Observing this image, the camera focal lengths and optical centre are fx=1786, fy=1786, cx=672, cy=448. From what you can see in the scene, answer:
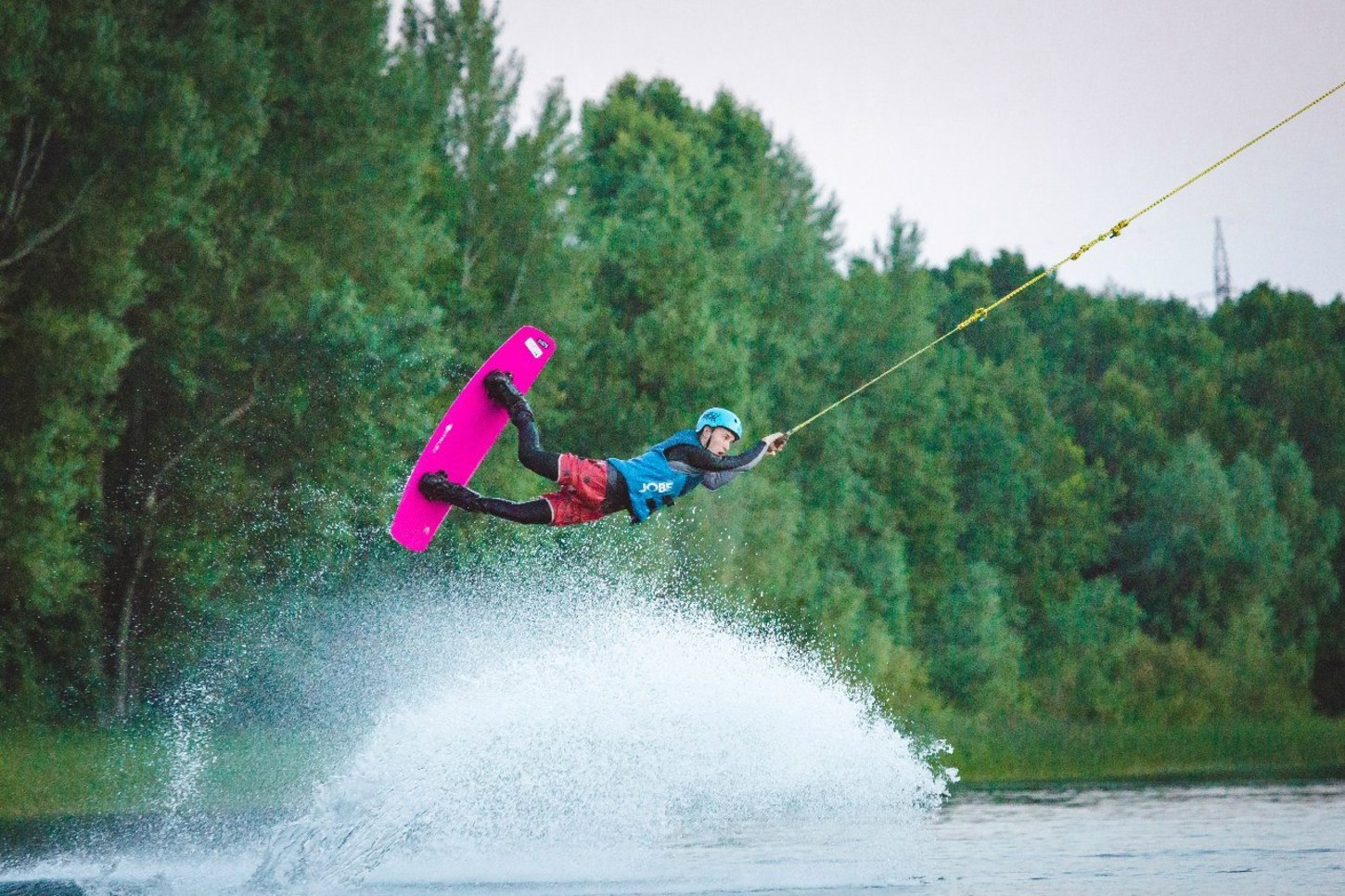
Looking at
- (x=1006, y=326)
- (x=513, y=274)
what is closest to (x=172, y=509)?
(x=513, y=274)

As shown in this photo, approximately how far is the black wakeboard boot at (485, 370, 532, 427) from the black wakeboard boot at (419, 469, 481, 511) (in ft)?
1.84

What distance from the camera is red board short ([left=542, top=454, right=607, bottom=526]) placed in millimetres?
11172

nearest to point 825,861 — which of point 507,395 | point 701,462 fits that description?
point 701,462

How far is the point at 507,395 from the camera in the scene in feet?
39.2

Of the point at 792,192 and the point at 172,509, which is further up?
the point at 792,192

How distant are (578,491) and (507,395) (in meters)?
1.08

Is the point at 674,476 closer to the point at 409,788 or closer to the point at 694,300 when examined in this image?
the point at 409,788

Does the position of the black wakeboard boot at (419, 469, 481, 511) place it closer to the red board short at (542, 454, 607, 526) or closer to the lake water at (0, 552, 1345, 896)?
the red board short at (542, 454, 607, 526)

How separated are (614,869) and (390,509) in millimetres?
10040

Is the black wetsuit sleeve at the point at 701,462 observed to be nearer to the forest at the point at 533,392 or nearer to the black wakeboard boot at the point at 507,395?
the black wakeboard boot at the point at 507,395

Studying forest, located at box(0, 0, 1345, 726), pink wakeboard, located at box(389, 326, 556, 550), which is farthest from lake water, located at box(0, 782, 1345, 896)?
forest, located at box(0, 0, 1345, 726)

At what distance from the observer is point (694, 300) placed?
30.2 m

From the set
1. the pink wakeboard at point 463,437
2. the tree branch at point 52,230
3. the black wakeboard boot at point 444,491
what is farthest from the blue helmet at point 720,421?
the tree branch at point 52,230

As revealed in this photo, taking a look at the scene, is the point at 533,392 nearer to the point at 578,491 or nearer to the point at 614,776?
the point at 614,776
